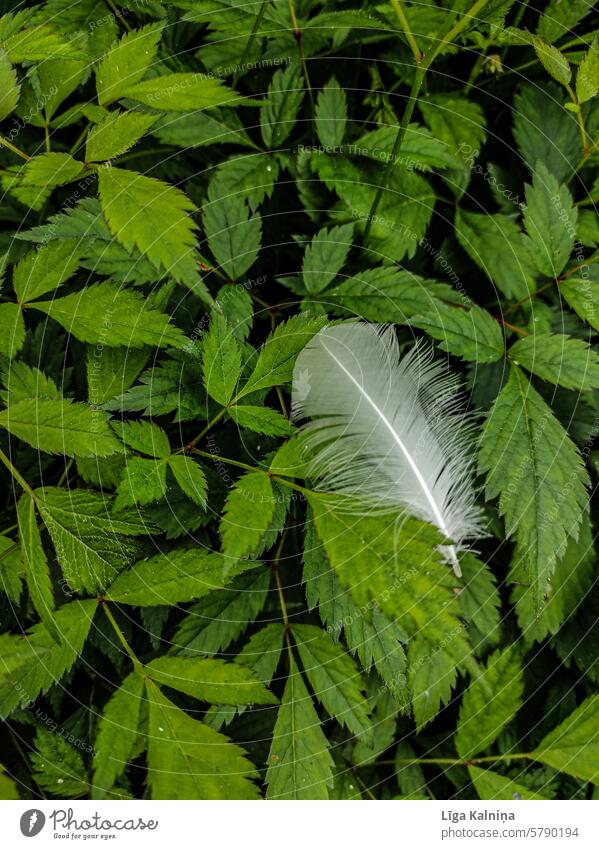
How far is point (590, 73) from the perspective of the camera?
3.57ft

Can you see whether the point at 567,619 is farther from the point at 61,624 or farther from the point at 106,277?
the point at 106,277

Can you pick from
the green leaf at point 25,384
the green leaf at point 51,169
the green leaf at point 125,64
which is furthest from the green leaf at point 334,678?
the green leaf at point 125,64

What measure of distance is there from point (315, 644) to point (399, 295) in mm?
617

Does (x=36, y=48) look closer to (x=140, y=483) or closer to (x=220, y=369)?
(x=220, y=369)

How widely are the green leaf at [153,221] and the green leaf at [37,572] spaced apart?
433mm

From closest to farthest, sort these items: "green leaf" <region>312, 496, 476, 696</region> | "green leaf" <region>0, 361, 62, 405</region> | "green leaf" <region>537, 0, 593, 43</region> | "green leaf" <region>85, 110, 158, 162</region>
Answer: "green leaf" <region>312, 496, 476, 696</region> < "green leaf" <region>85, 110, 158, 162</region> < "green leaf" <region>0, 361, 62, 405</region> < "green leaf" <region>537, 0, 593, 43</region>

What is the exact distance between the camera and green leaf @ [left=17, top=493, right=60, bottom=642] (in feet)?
3.22

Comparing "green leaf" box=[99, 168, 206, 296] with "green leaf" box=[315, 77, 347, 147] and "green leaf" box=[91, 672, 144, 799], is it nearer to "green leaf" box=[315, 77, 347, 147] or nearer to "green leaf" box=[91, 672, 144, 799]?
"green leaf" box=[315, 77, 347, 147]

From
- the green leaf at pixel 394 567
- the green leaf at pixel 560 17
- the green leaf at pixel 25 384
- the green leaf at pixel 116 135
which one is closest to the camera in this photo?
the green leaf at pixel 394 567

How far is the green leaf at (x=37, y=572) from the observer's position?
3.22 ft

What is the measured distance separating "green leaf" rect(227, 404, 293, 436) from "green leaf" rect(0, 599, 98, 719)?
377 mm

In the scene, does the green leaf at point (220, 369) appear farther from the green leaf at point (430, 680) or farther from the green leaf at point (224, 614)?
the green leaf at point (430, 680)

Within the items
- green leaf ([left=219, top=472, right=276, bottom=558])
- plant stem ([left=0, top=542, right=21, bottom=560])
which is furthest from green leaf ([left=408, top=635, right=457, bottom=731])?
plant stem ([left=0, top=542, right=21, bottom=560])

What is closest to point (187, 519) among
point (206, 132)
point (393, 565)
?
point (393, 565)
